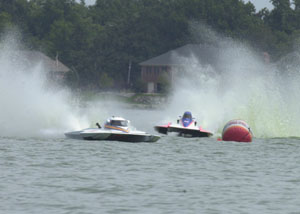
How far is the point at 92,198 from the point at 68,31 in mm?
128058

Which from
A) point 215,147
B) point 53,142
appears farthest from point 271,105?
point 53,142

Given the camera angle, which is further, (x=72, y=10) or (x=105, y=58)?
(x=72, y=10)

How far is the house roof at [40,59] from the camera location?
128m

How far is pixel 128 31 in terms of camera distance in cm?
14338

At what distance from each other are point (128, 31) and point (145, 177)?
120 metres

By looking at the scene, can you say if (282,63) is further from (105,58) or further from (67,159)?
(67,159)

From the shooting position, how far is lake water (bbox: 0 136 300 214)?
19.4 meters

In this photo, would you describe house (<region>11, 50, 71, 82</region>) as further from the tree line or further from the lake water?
the lake water

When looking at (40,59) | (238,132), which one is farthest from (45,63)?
(238,132)

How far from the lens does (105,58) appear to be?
138 meters

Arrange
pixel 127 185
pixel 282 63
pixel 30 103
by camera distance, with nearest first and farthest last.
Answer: pixel 127 185, pixel 30 103, pixel 282 63

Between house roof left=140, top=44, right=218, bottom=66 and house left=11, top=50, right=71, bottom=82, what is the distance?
1358 centimetres

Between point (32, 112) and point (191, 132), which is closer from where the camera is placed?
point (191, 132)

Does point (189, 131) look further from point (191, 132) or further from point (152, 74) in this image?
point (152, 74)
